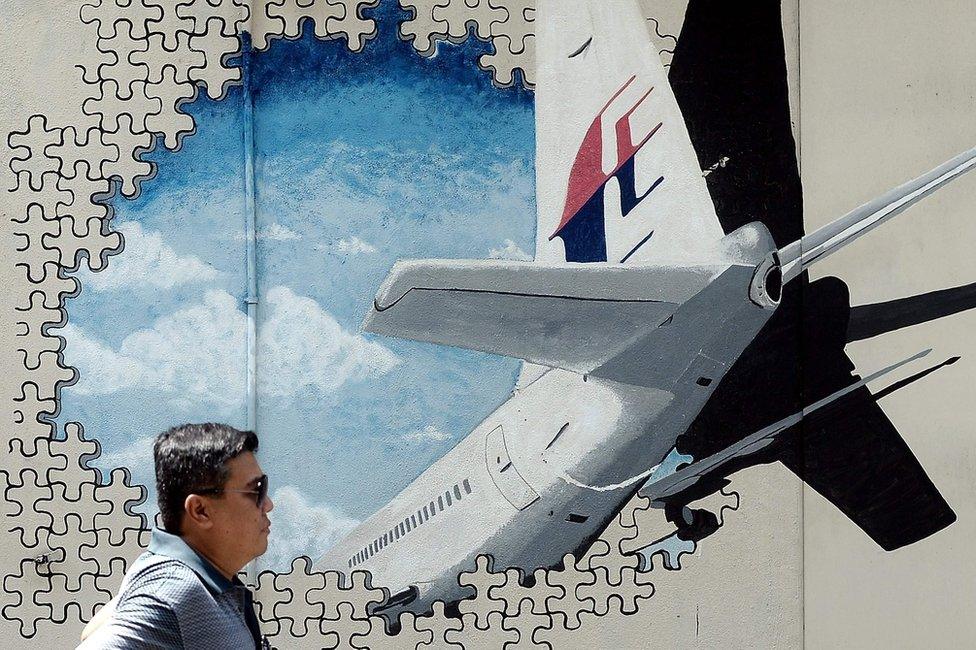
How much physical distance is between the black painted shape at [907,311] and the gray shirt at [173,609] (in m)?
3.05

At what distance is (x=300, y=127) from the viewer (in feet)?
14.3

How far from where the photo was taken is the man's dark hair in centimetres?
223

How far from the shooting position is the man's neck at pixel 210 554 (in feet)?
7.28

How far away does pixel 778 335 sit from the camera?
4.44m

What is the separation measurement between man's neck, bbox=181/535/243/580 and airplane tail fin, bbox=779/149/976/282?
2853 mm

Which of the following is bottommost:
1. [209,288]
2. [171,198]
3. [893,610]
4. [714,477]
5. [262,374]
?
[893,610]

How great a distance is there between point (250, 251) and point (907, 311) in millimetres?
2644

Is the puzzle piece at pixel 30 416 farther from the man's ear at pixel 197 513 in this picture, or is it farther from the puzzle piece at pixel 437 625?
the man's ear at pixel 197 513

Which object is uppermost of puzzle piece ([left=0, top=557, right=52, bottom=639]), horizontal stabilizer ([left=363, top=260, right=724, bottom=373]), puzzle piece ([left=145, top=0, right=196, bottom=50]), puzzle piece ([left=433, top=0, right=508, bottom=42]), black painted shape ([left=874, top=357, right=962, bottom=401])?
puzzle piece ([left=433, top=0, right=508, bottom=42])

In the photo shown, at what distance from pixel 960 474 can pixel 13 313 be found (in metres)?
3.82

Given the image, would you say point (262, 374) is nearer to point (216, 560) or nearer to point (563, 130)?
point (563, 130)

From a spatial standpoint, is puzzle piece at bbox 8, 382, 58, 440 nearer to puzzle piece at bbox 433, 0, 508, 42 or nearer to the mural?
the mural

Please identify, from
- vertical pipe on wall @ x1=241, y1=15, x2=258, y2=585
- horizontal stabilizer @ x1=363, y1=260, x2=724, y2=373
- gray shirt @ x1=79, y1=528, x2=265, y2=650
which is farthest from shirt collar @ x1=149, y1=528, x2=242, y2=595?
horizontal stabilizer @ x1=363, y1=260, x2=724, y2=373

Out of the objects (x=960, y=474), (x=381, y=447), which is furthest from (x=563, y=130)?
(x=960, y=474)
